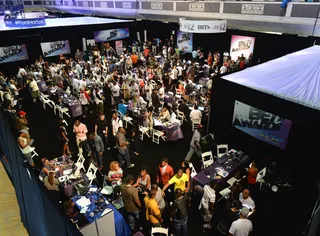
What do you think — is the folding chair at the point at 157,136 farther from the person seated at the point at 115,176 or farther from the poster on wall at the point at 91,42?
the poster on wall at the point at 91,42

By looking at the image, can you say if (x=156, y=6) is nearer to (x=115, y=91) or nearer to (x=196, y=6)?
(x=196, y=6)

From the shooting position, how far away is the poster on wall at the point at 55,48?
18.2m

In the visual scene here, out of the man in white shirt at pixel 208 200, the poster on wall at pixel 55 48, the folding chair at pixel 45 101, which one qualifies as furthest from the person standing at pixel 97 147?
the poster on wall at pixel 55 48

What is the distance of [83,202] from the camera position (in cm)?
543

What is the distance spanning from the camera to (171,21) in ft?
62.8

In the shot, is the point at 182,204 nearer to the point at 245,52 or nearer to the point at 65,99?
the point at 65,99

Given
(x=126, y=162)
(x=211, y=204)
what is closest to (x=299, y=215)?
(x=211, y=204)

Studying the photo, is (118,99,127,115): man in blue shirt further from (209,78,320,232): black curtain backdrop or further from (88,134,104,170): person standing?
(209,78,320,232): black curtain backdrop

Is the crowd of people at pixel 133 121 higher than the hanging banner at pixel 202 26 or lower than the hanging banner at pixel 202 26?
lower

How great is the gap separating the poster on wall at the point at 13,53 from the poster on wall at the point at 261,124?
15.4 m

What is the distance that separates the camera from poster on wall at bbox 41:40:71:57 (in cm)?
1816

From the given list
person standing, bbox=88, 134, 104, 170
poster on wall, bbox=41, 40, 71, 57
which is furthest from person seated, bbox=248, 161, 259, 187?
poster on wall, bbox=41, 40, 71, 57

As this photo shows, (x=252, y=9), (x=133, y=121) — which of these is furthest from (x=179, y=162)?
(x=252, y=9)

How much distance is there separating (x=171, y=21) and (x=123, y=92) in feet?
33.8
